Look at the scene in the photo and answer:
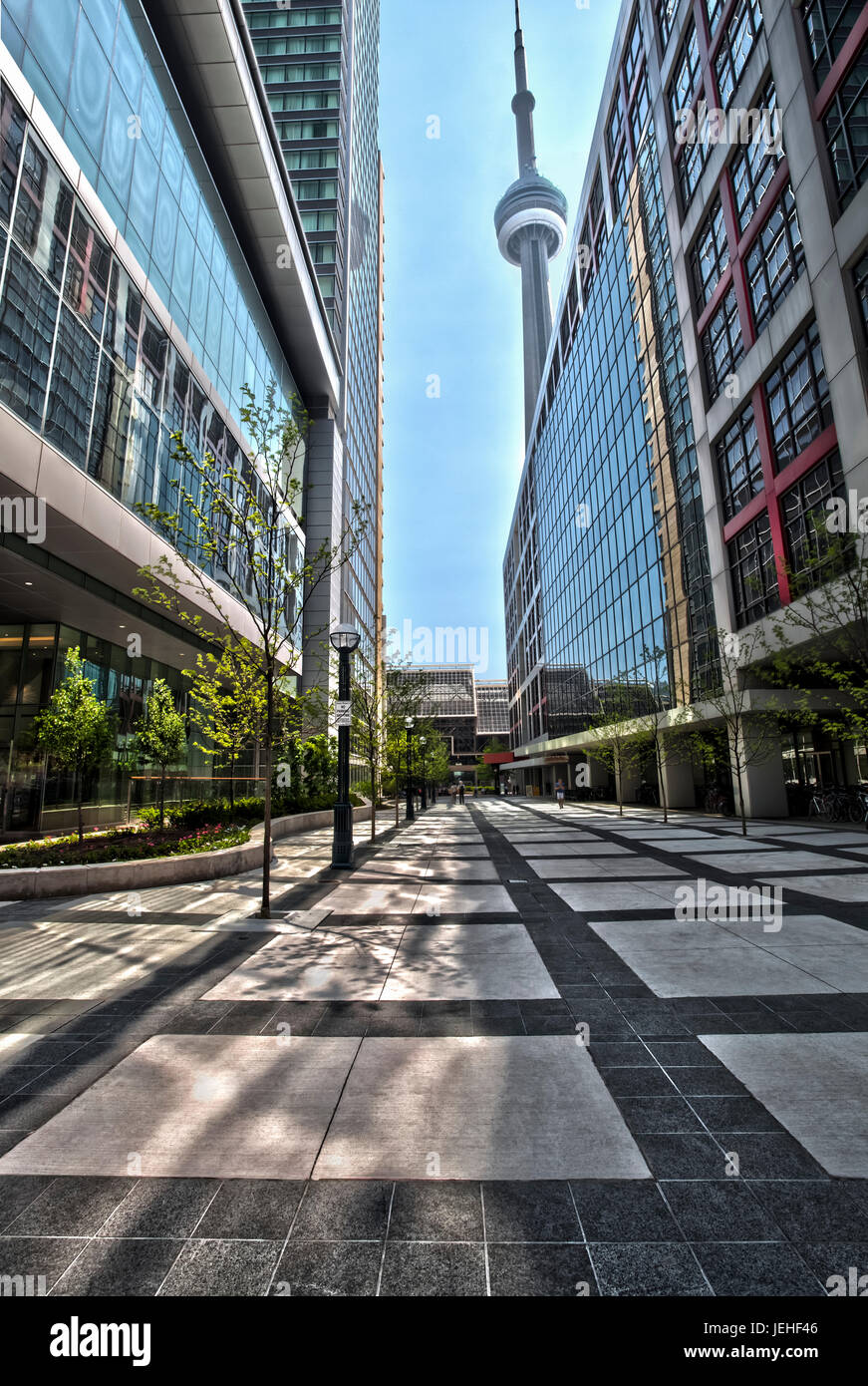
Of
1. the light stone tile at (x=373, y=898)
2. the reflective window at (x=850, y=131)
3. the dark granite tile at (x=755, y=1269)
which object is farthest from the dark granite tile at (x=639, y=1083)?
the reflective window at (x=850, y=131)

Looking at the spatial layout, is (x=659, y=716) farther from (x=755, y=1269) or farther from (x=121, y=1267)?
(x=121, y=1267)

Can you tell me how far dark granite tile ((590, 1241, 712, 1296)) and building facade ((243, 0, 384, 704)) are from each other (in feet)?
119

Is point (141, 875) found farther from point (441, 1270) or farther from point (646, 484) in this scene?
point (646, 484)

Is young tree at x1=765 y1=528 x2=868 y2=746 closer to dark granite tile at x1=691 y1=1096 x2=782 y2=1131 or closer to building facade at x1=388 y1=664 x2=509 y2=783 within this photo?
dark granite tile at x1=691 y1=1096 x2=782 y2=1131

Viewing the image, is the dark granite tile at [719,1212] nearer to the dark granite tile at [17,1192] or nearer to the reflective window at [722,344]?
the dark granite tile at [17,1192]

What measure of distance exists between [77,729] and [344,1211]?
13.1 m

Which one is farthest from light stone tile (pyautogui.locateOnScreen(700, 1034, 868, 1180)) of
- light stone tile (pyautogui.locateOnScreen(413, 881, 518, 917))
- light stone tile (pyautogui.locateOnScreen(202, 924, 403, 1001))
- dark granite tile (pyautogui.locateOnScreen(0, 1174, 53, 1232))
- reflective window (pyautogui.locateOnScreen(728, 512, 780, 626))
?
reflective window (pyautogui.locateOnScreen(728, 512, 780, 626))

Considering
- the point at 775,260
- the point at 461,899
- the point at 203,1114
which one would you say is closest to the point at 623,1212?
the point at 203,1114

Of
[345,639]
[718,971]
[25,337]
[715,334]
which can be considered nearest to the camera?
[718,971]

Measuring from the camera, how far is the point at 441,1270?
7.32ft

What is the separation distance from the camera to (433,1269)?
224 centimetres
